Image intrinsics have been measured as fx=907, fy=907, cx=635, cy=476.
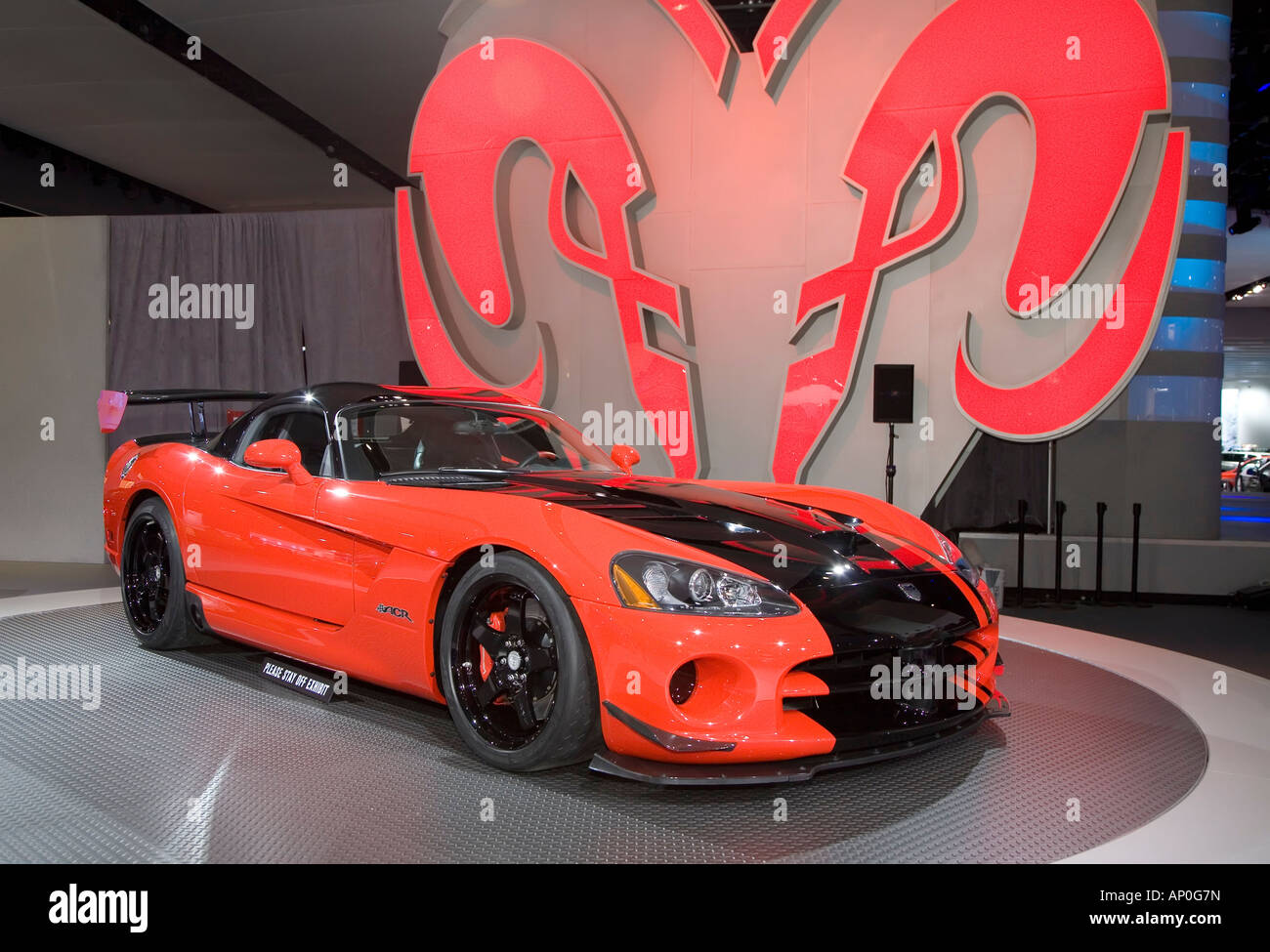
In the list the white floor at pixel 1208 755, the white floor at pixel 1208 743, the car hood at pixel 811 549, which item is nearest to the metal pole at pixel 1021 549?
the white floor at pixel 1208 743

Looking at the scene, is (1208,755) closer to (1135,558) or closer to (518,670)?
(518,670)

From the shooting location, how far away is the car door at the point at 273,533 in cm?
303

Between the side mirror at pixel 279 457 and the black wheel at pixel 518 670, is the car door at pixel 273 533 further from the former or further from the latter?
the black wheel at pixel 518 670

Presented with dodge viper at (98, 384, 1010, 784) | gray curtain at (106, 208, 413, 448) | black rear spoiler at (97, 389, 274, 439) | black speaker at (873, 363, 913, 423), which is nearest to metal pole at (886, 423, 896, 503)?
black speaker at (873, 363, 913, 423)

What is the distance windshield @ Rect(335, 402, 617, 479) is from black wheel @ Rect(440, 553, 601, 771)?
26.8 inches

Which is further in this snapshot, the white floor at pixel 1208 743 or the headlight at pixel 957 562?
the headlight at pixel 957 562

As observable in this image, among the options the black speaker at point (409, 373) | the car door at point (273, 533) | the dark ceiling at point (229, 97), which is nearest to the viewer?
the car door at point (273, 533)

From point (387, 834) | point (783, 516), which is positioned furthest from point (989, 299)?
point (387, 834)

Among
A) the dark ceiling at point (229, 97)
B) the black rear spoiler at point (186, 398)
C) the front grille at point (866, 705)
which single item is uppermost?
the dark ceiling at point (229, 97)

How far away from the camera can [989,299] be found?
21.3 feet

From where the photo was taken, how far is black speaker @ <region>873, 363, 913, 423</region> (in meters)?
6.34

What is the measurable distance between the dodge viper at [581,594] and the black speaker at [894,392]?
10.3ft
